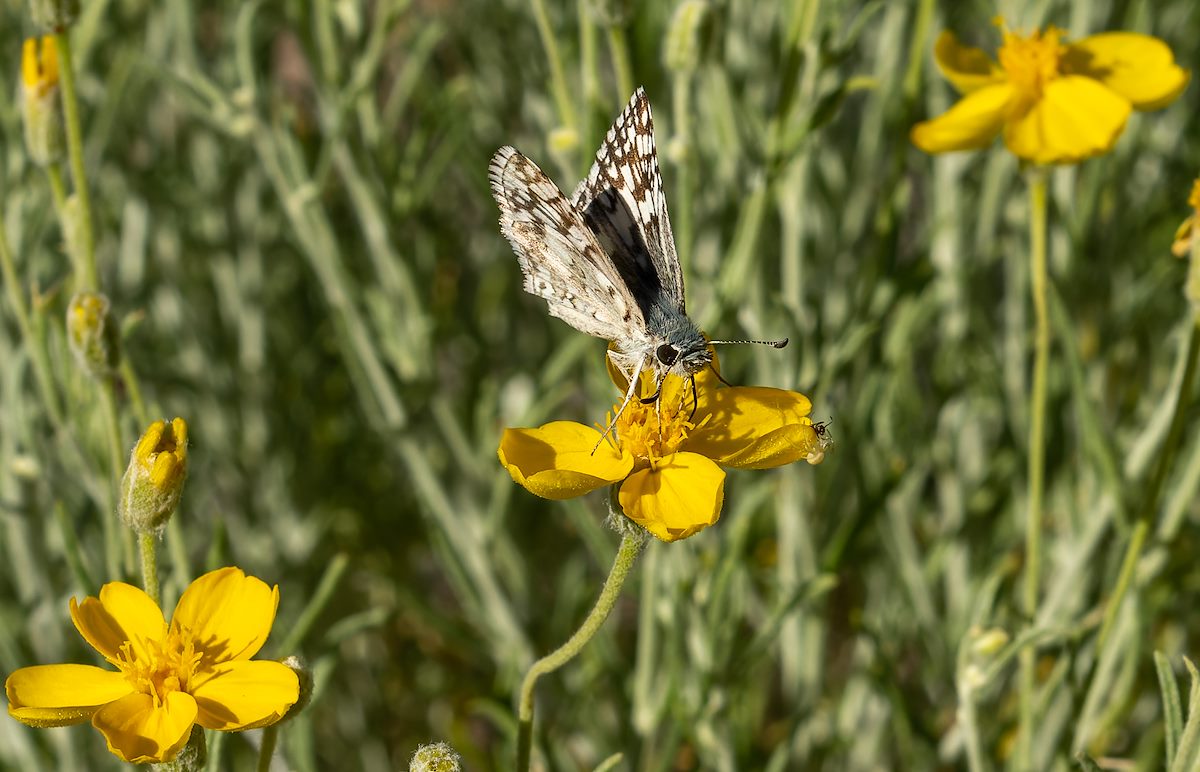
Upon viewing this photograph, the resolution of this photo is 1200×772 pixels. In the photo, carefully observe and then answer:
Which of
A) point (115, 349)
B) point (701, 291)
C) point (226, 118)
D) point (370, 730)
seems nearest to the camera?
point (115, 349)

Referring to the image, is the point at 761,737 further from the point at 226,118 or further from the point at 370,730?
the point at 226,118

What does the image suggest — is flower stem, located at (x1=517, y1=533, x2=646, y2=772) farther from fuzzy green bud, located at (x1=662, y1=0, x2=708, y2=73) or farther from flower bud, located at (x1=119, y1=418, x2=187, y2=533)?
fuzzy green bud, located at (x1=662, y1=0, x2=708, y2=73)

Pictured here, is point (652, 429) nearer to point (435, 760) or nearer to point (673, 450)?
point (673, 450)

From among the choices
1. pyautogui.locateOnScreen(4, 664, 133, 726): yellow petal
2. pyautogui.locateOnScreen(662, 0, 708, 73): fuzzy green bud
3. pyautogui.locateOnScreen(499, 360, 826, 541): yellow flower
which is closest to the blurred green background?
pyautogui.locateOnScreen(662, 0, 708, 73): fuzzy green bud

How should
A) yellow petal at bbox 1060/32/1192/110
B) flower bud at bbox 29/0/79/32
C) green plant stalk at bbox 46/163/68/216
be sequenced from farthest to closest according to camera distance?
yellow petal at bbox 1060/32/1192/110 < green plant stalk at bbox 46/163/68/216 < flower bud at bbox 29/0/79/32

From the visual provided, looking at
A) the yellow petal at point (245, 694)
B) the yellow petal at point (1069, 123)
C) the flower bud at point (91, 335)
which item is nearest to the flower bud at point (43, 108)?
the flower bud at point (91, 335)

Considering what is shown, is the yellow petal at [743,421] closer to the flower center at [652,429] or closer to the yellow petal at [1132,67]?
the flower center at [652,429]

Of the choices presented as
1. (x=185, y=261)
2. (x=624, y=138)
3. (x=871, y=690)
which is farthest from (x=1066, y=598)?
(x=185, y=261)
